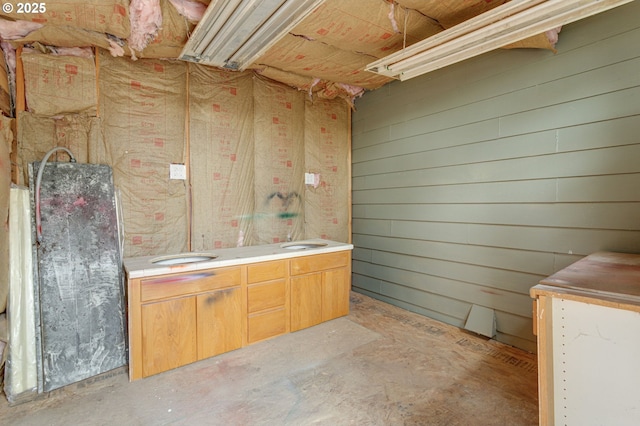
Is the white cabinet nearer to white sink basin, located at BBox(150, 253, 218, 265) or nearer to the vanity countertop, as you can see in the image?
the vanity countertop

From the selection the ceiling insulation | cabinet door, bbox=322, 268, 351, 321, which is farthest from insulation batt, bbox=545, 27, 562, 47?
cabinet door, bbox=322, 268, 351, 321

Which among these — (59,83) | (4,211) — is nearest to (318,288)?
(4,211)

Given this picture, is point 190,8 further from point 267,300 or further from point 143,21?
point 267,300

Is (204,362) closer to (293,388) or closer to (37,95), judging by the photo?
(293,388)

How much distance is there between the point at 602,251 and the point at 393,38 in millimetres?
2165

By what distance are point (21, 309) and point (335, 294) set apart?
2.45m

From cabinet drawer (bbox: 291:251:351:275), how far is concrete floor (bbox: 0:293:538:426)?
2.07 feet

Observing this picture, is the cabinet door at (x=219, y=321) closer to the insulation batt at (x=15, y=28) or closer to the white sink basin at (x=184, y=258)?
the white sink basin at (x=184, y=258)

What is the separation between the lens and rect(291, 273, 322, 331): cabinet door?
2.90 metres

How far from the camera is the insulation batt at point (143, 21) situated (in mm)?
1971

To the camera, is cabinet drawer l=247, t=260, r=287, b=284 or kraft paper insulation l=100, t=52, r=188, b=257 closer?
kraft paper insulation l=100, t=52, r=188, b=257

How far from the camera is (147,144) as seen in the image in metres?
2.64

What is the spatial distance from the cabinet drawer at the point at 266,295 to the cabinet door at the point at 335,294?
0.49 metres

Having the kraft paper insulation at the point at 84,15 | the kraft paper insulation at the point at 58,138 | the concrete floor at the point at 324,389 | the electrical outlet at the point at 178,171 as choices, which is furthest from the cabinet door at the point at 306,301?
the kraft paper insulation at the point at 84,15
